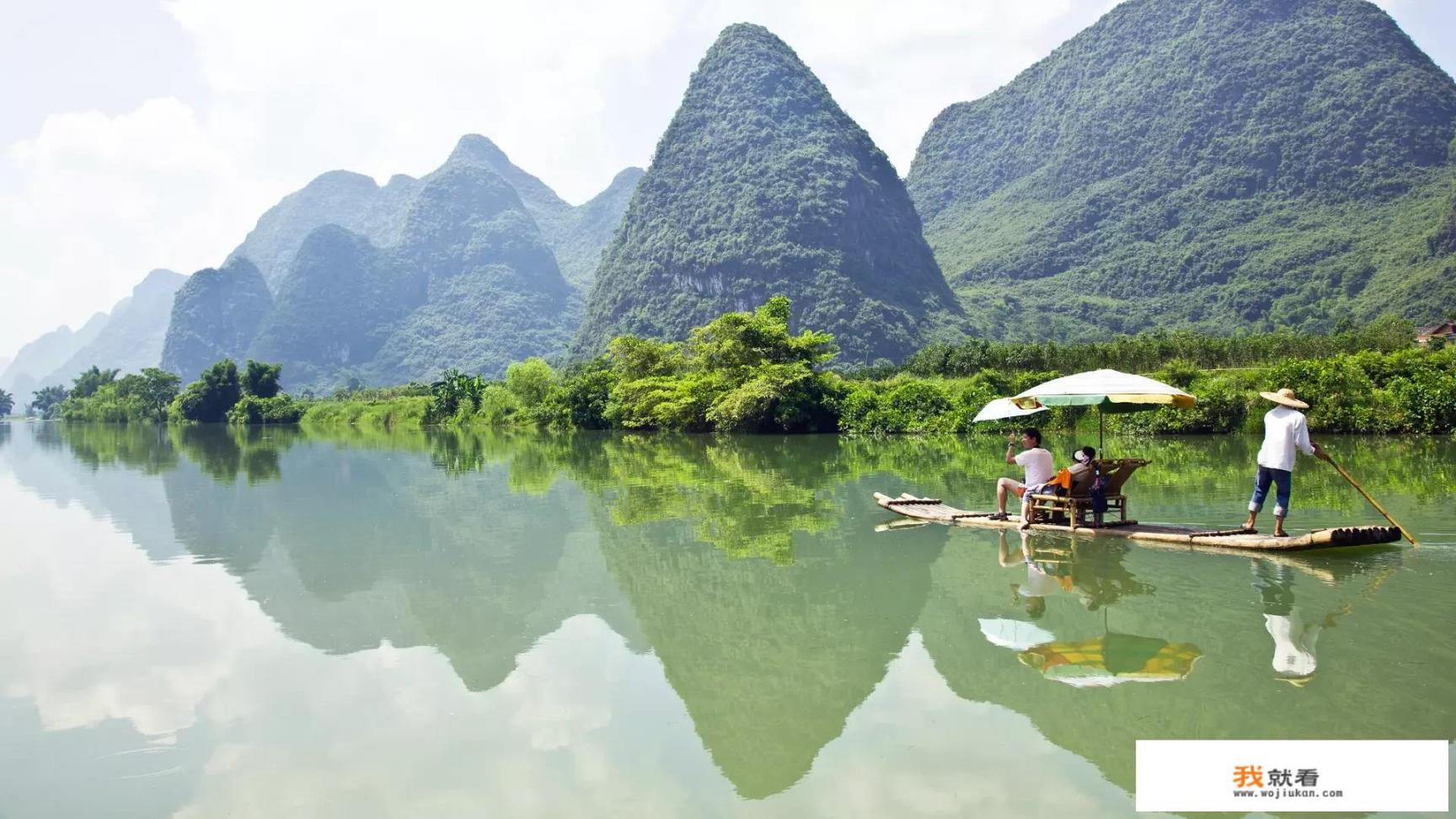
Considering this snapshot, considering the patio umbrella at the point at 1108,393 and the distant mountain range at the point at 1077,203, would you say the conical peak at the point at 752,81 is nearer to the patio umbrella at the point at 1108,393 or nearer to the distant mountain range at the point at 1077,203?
the distant mountain range at the point at 1077,203

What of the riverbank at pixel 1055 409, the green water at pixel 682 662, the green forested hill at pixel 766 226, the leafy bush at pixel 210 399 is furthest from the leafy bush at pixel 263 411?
the green water at pixel 682 662

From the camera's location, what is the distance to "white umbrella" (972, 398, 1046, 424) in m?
10.0

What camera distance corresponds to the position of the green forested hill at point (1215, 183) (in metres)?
93.9

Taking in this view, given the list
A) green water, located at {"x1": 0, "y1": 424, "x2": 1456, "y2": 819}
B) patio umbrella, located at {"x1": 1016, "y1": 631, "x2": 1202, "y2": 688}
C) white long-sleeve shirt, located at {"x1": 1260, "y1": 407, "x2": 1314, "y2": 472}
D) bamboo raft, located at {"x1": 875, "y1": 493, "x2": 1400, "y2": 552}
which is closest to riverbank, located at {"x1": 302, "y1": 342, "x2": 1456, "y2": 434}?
green water, located at {"x1": 0, "y1": 424, "x2": 1456, "y2": 819}

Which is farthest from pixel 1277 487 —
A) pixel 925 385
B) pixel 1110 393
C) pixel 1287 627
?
pixel 925 385

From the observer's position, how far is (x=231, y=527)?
12.7 m

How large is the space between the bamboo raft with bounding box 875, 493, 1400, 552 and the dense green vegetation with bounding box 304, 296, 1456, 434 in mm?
16210

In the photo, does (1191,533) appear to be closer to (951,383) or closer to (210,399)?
(951,383)

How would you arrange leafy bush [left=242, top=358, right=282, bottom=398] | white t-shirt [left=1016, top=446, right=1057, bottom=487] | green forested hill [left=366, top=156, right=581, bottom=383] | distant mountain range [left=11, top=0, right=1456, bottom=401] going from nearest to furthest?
white t-shirt [left=1016, top=446, right=1057, bottom=487], leafy bush [left=242, top=358, right=282, bottom=398], distant mountain range [left=11, top=0, right=1456, bottom=401], green forested hill [left=366, top=156, right=581, bottom=383]

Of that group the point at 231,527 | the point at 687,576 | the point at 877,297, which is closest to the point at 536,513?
the point at 231,527

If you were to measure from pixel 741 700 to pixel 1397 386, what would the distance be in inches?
899

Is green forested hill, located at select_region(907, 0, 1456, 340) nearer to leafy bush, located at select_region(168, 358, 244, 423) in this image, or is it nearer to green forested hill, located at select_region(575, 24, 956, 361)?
green forested hill, located at select_region(575, 24, 956, 361)

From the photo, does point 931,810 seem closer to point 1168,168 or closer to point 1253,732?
point 1253,732

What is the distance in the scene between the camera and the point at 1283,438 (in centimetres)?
795
